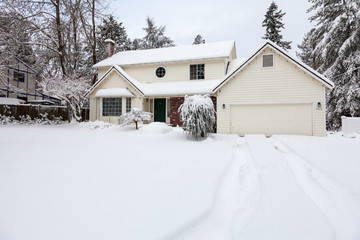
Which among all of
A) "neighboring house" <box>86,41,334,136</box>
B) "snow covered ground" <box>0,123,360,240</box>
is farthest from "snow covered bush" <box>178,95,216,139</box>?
"snow covered ground" <box>0,123,360,240</box>

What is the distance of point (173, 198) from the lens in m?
2.96

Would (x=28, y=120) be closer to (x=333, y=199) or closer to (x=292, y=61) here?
(x=333, y=199)

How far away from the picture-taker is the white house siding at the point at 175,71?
15172mm

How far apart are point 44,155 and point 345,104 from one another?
721 inches

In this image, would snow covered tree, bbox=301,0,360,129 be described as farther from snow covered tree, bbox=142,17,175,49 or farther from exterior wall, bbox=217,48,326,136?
snow covered tree, bbox=142,17,175,49

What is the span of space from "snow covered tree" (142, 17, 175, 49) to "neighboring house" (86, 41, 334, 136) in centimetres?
1720

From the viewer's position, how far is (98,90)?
52.1ft

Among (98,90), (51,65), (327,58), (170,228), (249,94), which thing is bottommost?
(170,228)

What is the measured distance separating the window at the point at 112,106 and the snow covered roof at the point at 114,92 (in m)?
0.59

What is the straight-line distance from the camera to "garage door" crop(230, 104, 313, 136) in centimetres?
1052

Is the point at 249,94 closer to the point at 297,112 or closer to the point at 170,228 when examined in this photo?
the point at 297,112

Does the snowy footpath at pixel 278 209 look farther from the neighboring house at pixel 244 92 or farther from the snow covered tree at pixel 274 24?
the snow covered tree at pixel 274 24

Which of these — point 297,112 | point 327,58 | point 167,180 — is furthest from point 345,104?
point 167,180

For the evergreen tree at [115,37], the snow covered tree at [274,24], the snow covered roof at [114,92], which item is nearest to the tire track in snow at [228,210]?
the snow covered roof at [114,92]
